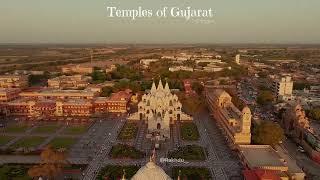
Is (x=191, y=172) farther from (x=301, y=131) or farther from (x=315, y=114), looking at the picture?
(x=315, y=114)

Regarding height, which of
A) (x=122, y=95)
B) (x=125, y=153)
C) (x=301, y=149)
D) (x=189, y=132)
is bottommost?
(x=301, y=149)

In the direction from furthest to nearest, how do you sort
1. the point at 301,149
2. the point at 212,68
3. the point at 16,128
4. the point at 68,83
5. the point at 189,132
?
the point at 212,68 < the point at 68,83 < the point at 16,128 < the point at 189,132 < the point at 301,149

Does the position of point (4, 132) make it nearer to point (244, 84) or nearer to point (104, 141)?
point (104, 141)

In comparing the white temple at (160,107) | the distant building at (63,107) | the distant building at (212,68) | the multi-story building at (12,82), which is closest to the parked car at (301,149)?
the white temple at (160,107)

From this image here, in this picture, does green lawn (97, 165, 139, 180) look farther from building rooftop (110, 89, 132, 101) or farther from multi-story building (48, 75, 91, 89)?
multi-story building (48, 75, 91, 89)

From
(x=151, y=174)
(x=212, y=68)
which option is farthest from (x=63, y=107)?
(x=212, y=68)

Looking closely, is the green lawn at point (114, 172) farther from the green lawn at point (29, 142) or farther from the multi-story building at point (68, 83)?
the multi-story building at point (68, 83)

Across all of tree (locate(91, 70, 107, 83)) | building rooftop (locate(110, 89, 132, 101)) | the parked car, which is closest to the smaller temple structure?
the parked car
